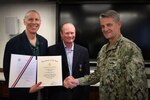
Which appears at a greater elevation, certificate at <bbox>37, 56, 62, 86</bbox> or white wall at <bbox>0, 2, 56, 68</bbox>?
white wall at <bbox>0, 2, 56, 68</bbox>

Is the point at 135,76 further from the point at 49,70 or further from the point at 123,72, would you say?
the point at 49,70

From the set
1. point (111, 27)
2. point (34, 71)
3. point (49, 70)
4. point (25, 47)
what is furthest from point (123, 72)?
point (25, 47)

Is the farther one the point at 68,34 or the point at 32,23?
the point at 68,34

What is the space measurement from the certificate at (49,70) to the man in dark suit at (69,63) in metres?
0.15

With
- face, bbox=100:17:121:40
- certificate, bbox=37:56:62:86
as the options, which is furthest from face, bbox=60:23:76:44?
face, bbox=100:17:121:40

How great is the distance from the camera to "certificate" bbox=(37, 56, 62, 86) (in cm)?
228

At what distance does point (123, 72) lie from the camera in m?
1.86

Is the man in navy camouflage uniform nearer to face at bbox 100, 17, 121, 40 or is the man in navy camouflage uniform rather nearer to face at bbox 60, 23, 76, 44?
face at bbox 100, 17, 121, 40

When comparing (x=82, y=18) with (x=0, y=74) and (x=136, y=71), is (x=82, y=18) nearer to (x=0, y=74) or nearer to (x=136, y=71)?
(x=0, y=74)

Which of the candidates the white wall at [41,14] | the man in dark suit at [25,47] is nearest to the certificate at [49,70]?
the man in dark suit at [25,47]

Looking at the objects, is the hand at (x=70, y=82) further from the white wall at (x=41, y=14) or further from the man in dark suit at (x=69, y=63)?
the white wall at (x=41, y=14)

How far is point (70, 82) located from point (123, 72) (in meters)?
0.71

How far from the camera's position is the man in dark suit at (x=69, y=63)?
2.48 meters

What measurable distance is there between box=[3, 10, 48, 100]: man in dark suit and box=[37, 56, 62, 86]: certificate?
5.5 inches
